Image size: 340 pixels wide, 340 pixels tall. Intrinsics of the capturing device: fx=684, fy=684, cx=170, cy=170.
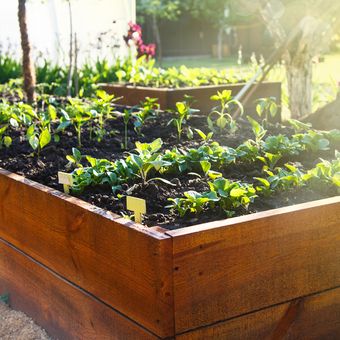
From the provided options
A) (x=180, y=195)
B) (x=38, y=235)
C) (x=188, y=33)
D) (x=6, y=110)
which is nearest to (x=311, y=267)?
(x=180, y=195)

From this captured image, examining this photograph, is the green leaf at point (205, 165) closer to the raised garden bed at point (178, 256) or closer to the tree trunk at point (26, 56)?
the raised garden bed at point (178, 256)

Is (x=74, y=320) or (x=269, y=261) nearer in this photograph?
(x=269, y=261)

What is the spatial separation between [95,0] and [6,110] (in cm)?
470

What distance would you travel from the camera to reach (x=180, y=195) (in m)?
2.69

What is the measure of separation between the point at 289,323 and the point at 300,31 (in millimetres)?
4043

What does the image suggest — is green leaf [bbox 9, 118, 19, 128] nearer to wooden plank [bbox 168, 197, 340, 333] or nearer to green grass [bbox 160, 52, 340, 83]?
wooden plank [bbox 168, 197, 340, 333]

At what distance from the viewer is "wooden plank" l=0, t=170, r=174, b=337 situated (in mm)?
2004

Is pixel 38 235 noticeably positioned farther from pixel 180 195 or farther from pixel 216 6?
pixel 216 6

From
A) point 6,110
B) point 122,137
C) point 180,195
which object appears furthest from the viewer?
point 6,110

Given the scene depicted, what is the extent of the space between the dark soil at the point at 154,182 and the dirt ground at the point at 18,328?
61 cm

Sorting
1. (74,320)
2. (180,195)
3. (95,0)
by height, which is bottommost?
(74,320)

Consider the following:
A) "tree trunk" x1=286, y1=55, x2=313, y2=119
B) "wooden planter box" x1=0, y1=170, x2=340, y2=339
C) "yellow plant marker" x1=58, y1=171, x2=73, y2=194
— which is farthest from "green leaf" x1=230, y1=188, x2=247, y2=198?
"tree trunk" x1=286, y1=55, x2=313, y2=119

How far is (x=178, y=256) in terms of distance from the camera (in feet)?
6.48

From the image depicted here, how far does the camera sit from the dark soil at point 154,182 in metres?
2.52
